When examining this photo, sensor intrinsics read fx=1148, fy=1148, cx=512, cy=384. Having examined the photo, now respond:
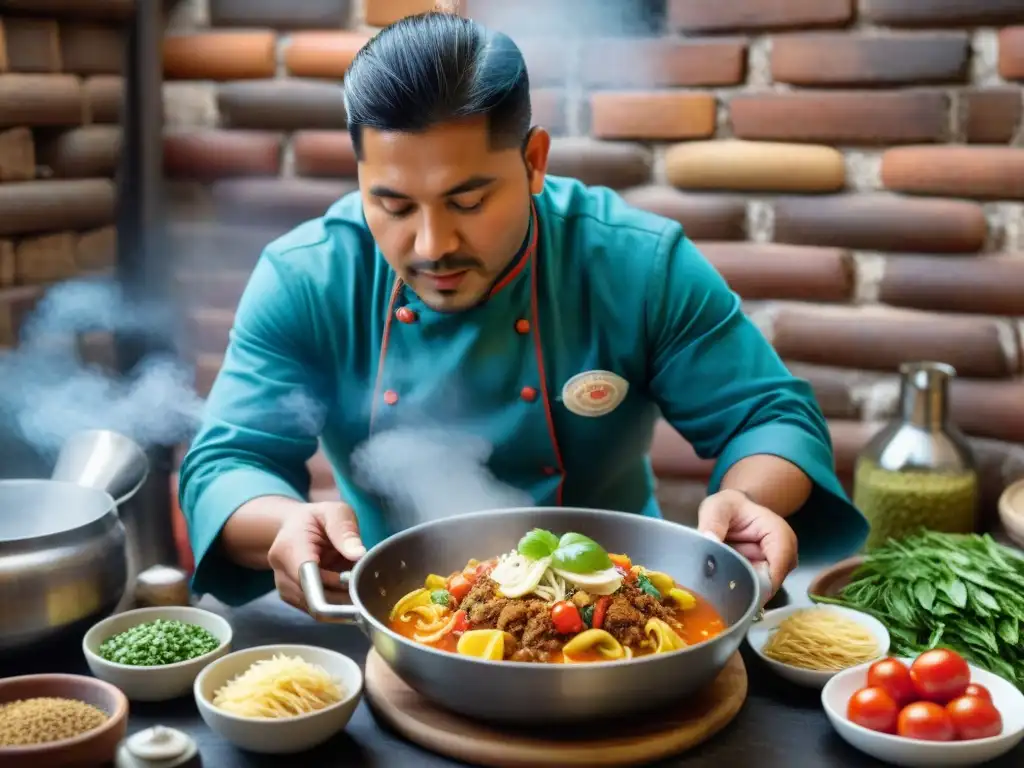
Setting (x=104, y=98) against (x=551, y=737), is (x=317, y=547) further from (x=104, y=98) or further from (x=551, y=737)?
(x=104, y=98)

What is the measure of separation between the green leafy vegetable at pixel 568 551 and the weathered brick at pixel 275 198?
6.14 feet

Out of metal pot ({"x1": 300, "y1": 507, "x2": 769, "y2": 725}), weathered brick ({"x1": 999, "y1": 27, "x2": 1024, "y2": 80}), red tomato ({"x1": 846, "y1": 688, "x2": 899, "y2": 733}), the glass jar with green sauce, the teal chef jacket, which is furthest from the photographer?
weathered brick ({"x1": 999, "y1": 27, "x2": 1024, "y2": 80})

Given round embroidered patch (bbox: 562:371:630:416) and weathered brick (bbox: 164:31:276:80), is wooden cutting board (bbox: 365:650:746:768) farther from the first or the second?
weathered brick (bbox: 164:31:276:80)

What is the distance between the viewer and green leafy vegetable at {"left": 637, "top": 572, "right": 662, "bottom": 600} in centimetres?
167

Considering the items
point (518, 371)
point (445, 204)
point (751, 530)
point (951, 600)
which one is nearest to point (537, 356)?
point (518, 371)

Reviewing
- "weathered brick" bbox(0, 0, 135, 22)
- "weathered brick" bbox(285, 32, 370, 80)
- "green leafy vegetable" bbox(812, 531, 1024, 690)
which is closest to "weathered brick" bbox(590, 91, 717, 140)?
"weathered brick" bbox(285, 32, 370, 80)

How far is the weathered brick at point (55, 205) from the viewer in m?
2.87

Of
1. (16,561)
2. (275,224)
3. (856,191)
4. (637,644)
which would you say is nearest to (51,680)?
(16,561)

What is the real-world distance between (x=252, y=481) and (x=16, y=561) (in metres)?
0.42

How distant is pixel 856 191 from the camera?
9.73 ft

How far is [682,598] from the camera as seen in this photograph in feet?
5.66

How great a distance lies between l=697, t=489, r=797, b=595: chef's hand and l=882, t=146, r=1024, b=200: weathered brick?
4.53ft

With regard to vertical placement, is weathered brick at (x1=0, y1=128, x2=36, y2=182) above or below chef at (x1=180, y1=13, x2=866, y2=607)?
above

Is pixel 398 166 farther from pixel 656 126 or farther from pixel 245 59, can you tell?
pixel 245 59
